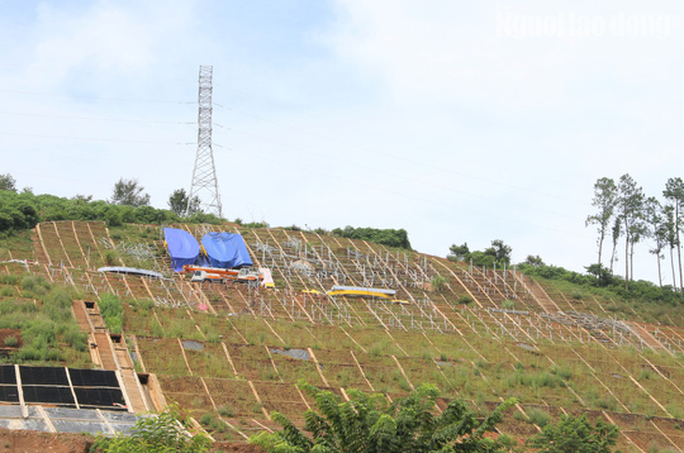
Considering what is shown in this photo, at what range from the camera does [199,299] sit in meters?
30.1

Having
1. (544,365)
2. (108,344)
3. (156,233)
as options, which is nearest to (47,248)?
(156,233)

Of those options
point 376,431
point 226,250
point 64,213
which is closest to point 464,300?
point 226,250

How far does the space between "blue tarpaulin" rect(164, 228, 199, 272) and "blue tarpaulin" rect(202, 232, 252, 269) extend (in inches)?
27.7

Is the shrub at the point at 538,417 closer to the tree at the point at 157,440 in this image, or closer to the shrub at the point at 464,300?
the tree at the point at 157,440

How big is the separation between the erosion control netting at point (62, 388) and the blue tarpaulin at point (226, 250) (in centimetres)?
1995

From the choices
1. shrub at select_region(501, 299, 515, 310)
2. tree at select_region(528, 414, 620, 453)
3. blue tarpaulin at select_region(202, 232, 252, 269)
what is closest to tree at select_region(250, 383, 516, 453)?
tree at select_region(528, 414, 620, 453)

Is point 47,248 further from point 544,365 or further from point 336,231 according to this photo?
point 544,365

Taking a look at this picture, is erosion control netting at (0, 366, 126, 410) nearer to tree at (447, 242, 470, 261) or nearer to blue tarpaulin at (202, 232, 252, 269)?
blue tarpaulin at (202, 232, 252, 269)

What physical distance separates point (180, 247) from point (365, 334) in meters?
13.0

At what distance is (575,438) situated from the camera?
13242 mm

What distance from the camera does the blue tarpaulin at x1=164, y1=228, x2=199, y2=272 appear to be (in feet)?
116

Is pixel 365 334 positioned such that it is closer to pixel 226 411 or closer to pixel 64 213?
pixel 226 411

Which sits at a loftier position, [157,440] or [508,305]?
[508,305]

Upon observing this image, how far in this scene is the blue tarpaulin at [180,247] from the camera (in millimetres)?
35281
